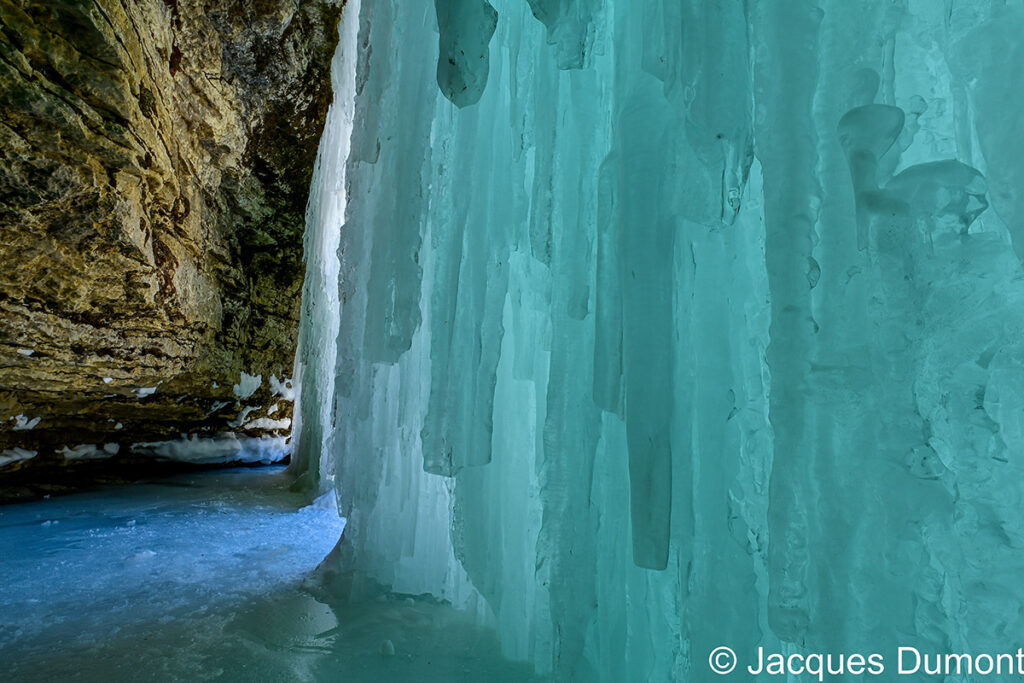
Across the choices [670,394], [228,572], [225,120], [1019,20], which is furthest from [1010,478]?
[225,120]

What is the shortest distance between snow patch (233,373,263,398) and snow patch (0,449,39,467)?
2578mm

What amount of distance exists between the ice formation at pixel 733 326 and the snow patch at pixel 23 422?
6825 millimetres

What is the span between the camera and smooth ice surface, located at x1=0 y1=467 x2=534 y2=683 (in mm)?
2258

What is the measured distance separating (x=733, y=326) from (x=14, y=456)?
356 inches

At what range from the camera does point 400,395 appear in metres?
3.17

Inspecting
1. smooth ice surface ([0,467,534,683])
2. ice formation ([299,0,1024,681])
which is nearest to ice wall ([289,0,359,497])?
smooth ice surface ([0,467,534,683])

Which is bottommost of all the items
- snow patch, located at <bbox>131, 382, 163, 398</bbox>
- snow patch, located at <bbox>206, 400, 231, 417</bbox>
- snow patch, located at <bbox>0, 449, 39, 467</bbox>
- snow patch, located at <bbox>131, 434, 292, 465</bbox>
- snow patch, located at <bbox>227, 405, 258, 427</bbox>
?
snow patch, located at <bbox>131, 434, 292, 465</bbox>

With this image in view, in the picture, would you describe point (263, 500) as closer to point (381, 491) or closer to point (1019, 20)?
point (381, 491)

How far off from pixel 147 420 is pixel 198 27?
574 cm

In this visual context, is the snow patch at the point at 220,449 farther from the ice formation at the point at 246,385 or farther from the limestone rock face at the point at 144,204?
the ice formation at the point at 246,385

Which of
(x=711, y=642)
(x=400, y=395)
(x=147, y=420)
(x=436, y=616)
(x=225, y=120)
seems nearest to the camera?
(x=711, y=642)

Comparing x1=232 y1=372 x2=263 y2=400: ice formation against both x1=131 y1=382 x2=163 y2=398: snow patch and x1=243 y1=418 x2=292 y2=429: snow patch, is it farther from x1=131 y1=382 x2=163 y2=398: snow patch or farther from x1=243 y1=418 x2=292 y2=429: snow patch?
x1=131 y1=382 x2=163 y2=398: snow patch

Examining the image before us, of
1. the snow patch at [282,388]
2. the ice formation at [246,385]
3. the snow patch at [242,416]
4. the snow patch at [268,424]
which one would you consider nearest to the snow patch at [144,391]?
the ice formation at [246,385]

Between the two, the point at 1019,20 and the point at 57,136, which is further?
the point at 57,136
